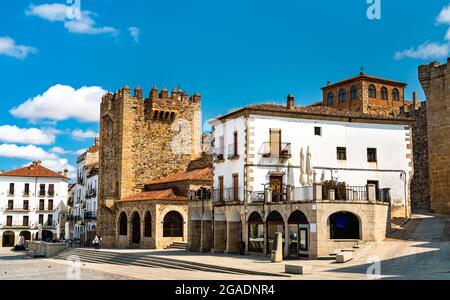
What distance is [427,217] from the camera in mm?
32094

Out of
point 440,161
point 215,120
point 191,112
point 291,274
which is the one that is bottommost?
point 291,274

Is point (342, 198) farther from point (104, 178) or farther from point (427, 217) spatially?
point (104, 178)

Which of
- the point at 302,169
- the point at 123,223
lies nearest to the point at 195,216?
the point at 302,169

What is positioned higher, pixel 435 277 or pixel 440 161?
pixel 440 161

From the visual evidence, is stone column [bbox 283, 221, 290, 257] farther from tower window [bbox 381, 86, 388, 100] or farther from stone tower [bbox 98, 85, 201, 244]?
tower window [bbox 381, 86, 388, 100]

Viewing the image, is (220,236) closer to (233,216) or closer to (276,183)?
(233,216)

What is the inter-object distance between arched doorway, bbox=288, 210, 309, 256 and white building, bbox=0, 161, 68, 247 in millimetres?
55771

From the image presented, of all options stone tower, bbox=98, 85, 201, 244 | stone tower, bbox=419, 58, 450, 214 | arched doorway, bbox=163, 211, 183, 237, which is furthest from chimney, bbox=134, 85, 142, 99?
stone tower, bbox=419, 58, 450, 214

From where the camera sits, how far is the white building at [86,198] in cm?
5672

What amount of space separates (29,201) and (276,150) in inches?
2147

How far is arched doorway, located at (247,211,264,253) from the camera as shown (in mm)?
30531

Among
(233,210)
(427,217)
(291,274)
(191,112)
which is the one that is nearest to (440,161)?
(427,217)

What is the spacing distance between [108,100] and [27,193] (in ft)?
98.9
